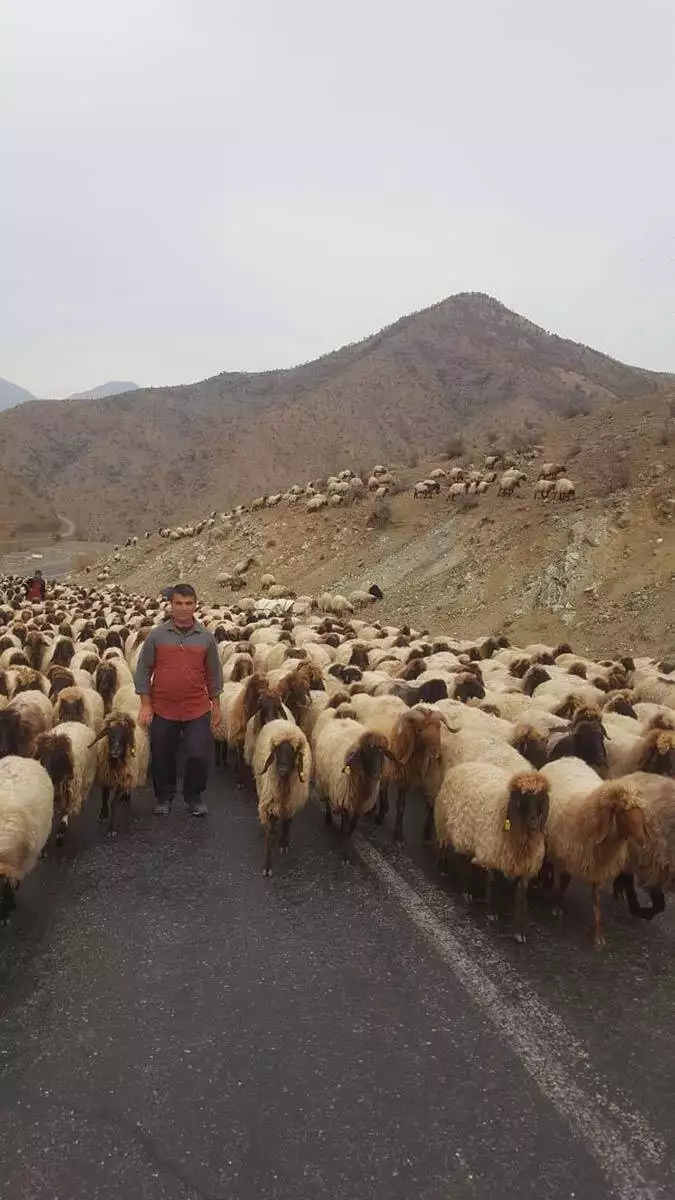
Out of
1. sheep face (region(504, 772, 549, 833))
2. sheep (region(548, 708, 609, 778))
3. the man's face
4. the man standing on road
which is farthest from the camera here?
the man standing on road

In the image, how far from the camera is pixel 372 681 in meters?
10.3

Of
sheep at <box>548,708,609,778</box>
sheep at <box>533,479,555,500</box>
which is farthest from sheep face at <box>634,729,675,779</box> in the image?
sheep at <box>533,479,555,500</box>

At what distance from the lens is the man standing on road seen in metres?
6.99

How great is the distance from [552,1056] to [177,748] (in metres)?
4.49

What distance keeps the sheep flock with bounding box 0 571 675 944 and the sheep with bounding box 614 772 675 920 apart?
0.04 ft

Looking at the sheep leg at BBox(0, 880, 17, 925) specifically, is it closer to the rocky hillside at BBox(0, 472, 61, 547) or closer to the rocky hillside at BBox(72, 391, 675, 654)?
the rocky hillside at BBox(72, 391, 675, 654)

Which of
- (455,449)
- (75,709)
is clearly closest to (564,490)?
(455,449)

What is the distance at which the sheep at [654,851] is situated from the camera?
5.07m

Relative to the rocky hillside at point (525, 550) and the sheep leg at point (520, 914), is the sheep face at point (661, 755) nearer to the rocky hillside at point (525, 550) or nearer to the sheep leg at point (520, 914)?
the sheep leg at point (520, 914)

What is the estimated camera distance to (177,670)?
7012 millimetres

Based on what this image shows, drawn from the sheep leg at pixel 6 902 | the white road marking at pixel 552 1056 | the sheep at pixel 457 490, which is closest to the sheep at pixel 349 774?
the white road marking at pixel 552 1056

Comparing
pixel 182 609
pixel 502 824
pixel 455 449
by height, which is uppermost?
pixel 455 449

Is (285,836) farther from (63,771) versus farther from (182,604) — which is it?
(182,604)

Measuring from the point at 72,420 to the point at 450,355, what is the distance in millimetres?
58273
